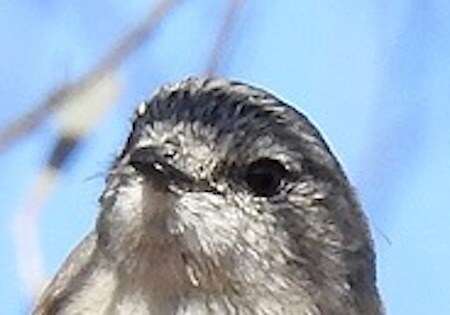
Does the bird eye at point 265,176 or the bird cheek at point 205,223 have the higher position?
the bird eye at point 265,176

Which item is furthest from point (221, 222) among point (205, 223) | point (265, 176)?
point (265, 176)

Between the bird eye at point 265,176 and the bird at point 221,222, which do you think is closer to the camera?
the bird at point 221,222

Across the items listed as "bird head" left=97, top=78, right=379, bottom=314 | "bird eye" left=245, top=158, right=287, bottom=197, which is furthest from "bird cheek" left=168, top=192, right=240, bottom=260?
"bird eye" left=245, top=158, right=287, bottom=197

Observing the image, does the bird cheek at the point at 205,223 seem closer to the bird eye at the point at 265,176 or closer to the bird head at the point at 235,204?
the bird head at the point at 235,204

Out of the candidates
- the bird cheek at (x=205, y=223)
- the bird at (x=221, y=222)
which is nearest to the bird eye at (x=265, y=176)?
the bird at (x=221, y=222)

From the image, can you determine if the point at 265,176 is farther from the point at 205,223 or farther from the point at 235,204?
the point at 205,223

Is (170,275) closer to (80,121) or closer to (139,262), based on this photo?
(139,262)

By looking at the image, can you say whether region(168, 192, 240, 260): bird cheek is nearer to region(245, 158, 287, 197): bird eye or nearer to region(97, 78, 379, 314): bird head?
region(97, 78, 379, 314): bird head
